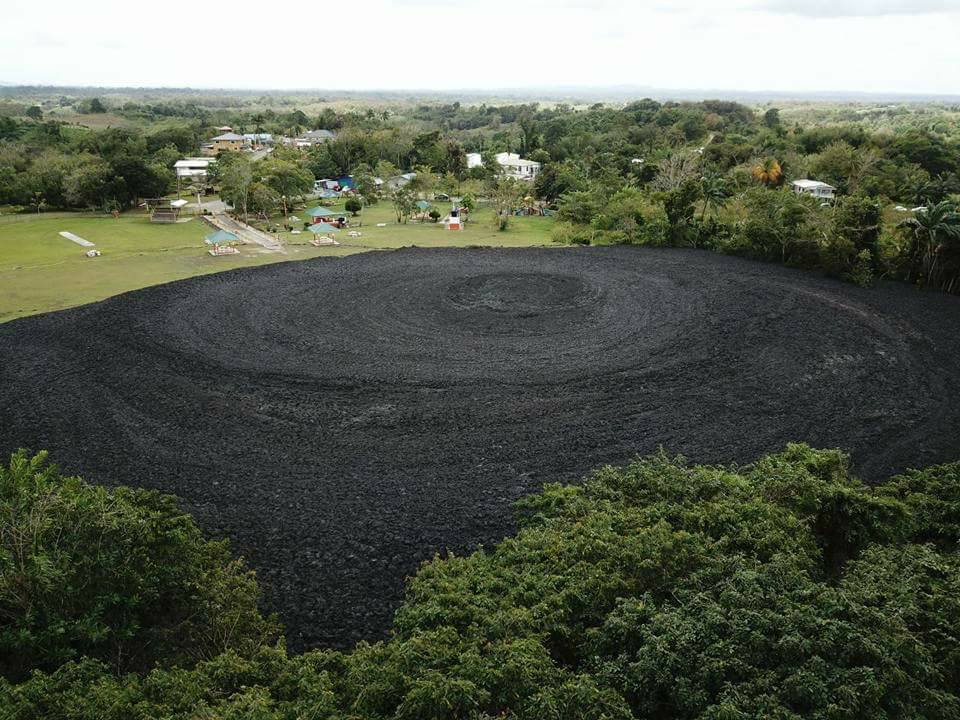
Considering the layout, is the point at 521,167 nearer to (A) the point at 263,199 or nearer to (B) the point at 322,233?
(A) the point at 263,199

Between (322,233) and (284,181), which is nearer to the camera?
(322,233)

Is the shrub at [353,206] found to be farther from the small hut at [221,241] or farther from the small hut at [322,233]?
the small hut at [221,241]

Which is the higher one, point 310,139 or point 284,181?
point 310,139

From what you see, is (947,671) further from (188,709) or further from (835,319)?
(835,319)

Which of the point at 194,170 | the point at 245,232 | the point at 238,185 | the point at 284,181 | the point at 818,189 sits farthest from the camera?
the point at 194,170

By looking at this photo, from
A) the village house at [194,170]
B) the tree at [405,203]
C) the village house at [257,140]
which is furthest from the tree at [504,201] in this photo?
the village house at [257,140]

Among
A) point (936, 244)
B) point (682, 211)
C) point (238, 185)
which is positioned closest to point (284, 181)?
point (238, 185)
